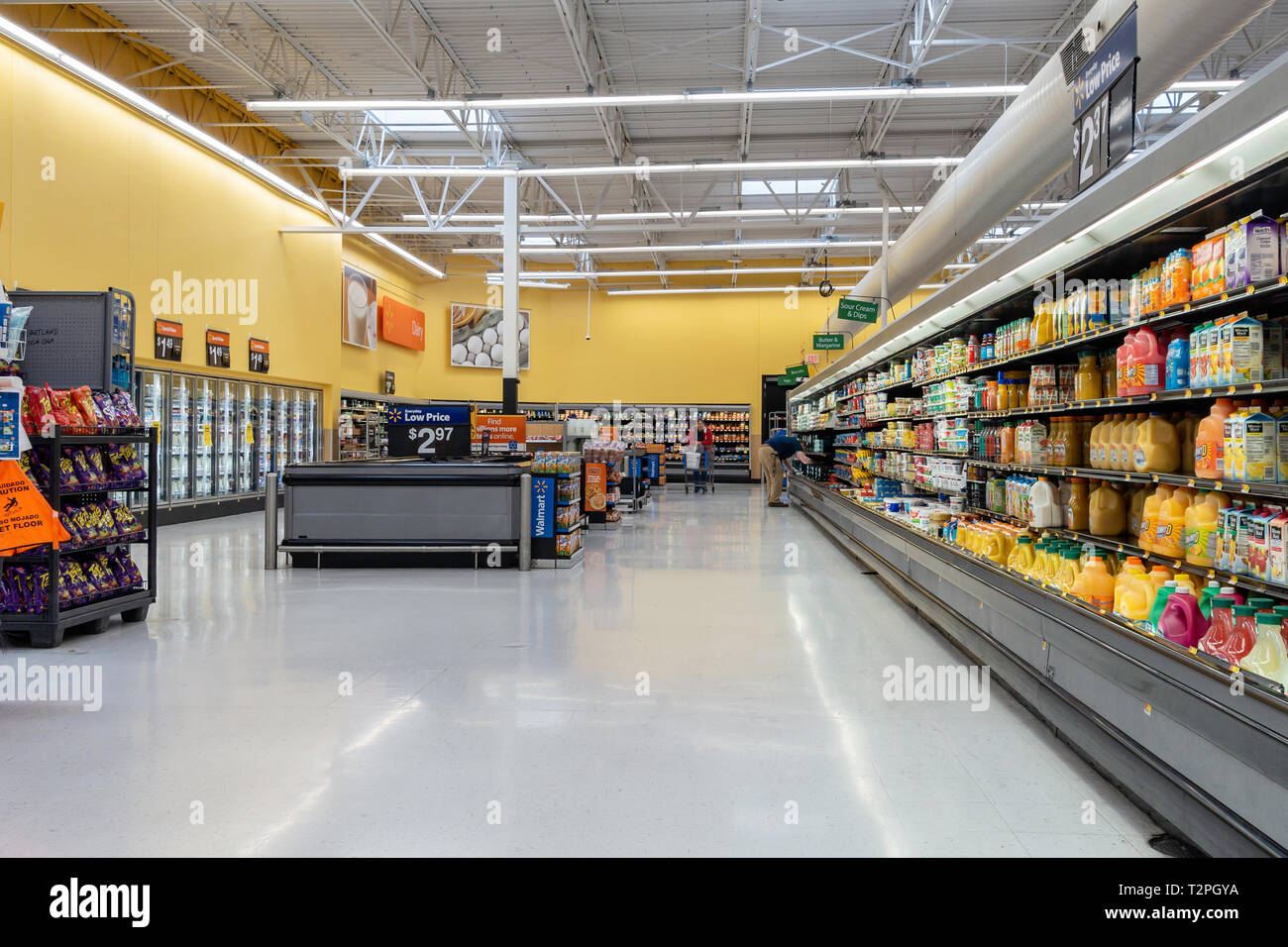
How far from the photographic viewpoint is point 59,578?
4816mm

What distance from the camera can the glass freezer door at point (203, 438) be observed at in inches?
484

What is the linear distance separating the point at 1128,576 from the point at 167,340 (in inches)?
454

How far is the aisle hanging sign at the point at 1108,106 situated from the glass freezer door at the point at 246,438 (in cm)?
1269

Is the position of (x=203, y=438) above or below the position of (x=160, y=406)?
below

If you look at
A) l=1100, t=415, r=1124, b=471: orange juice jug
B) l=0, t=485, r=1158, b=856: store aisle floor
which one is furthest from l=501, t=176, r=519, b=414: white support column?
l=1100, t=415, r=1124, b=471: orange juice jug

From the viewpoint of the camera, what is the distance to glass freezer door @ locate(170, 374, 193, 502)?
38.8 ft

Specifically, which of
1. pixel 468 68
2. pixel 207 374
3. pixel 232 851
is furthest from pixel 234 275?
pixel 232 851

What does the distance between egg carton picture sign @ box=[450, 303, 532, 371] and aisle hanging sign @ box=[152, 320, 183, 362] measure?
10.6 m

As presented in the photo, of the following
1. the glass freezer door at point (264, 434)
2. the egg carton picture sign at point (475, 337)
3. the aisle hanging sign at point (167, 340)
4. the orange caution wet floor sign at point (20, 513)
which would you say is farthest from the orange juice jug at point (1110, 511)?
the egg carton picture sign at point (475, 337)

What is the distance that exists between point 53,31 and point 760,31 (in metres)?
7.96

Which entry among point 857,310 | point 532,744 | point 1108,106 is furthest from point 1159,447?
point 857,310

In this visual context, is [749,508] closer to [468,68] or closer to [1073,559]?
[468,68]

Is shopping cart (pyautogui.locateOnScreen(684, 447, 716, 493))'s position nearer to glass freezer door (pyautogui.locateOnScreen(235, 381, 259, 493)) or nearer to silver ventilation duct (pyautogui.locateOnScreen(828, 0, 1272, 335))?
glass freezer door (pyautogui.locateOnScreen(235, 381, 259, 493))

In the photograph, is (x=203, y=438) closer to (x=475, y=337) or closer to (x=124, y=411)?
(x=124, y=411)
